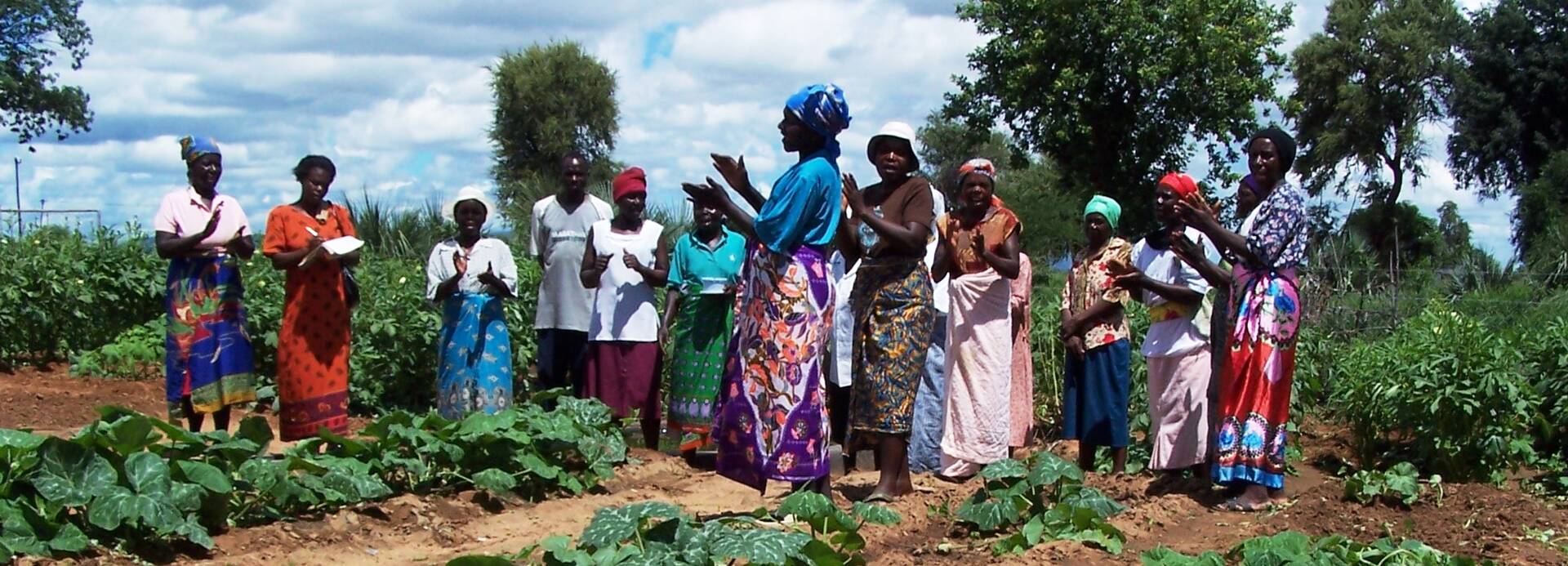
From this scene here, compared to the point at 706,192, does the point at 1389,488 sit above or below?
below

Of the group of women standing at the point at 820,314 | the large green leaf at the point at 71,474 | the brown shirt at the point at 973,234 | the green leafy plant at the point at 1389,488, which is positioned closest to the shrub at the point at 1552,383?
the green leafy plant at the point at 1389,488

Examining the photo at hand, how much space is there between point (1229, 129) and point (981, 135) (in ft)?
15.3

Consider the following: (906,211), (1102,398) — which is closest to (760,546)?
(906,211)

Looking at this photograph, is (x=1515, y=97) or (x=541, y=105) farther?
(x=541, y=105)

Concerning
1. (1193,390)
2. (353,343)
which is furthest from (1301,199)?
(353,343)

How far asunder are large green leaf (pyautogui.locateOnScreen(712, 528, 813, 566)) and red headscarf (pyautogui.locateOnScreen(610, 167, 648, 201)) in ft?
11.3

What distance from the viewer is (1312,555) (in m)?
4.17

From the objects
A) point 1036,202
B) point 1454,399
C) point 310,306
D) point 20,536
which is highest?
point 1036,202

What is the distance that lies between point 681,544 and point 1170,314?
2.99 metres

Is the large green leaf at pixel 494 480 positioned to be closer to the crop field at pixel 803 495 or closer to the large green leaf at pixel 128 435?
the crop field at pixel 803 495

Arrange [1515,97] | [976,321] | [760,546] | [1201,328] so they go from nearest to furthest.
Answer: [760,546] → [1201,328] → [976,321] → [1515,97]

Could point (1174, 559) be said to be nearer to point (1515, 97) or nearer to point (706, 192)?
point (706, 192)

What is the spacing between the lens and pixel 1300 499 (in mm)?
5375

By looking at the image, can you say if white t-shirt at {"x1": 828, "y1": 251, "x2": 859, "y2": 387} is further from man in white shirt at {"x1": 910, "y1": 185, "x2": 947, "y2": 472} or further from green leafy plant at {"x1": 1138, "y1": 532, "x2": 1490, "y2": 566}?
green leafy plant at {"x1": 1138, "y1": 532, "x2": 1490, "y2": 566}
